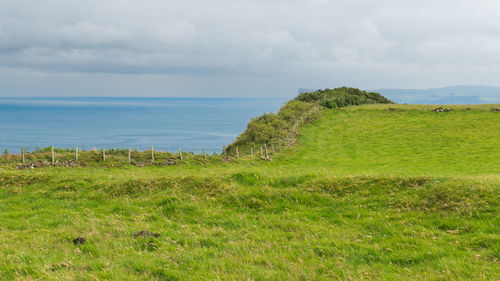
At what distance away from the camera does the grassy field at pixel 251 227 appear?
8.30 m

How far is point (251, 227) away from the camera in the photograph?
12.2 metres

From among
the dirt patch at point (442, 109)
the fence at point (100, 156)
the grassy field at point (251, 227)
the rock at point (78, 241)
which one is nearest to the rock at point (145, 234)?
the grassy field at point (251, 227)

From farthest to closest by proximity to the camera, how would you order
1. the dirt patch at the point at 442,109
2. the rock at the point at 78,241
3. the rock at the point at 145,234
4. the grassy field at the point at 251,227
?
the dirt patch at the point at 442,109 < the rock at the point at 145,234 < the rock at the point at 78,241 < the grassy field at the point at 251,227

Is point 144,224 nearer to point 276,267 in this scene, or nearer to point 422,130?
point 276,267

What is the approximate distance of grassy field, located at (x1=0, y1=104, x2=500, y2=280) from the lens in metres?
8.30

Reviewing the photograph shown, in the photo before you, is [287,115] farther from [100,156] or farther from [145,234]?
[145,234]

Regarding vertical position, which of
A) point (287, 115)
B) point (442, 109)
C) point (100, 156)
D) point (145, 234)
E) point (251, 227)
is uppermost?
point (287, 115)

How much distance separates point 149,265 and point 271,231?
4494 millimetres

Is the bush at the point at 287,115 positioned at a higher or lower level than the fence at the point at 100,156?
higher

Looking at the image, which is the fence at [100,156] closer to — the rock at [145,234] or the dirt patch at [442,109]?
the rock at [145,234]

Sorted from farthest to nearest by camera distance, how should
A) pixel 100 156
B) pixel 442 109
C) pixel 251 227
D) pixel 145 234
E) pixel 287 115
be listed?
pixel 442 109
pixel 287 115
pixel 100 156
pixel 251 227
pixel 145 234

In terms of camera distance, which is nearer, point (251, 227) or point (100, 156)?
point (251, 227)

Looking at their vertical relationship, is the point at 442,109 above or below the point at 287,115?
below

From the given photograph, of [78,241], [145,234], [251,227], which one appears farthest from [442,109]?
[78,241]
